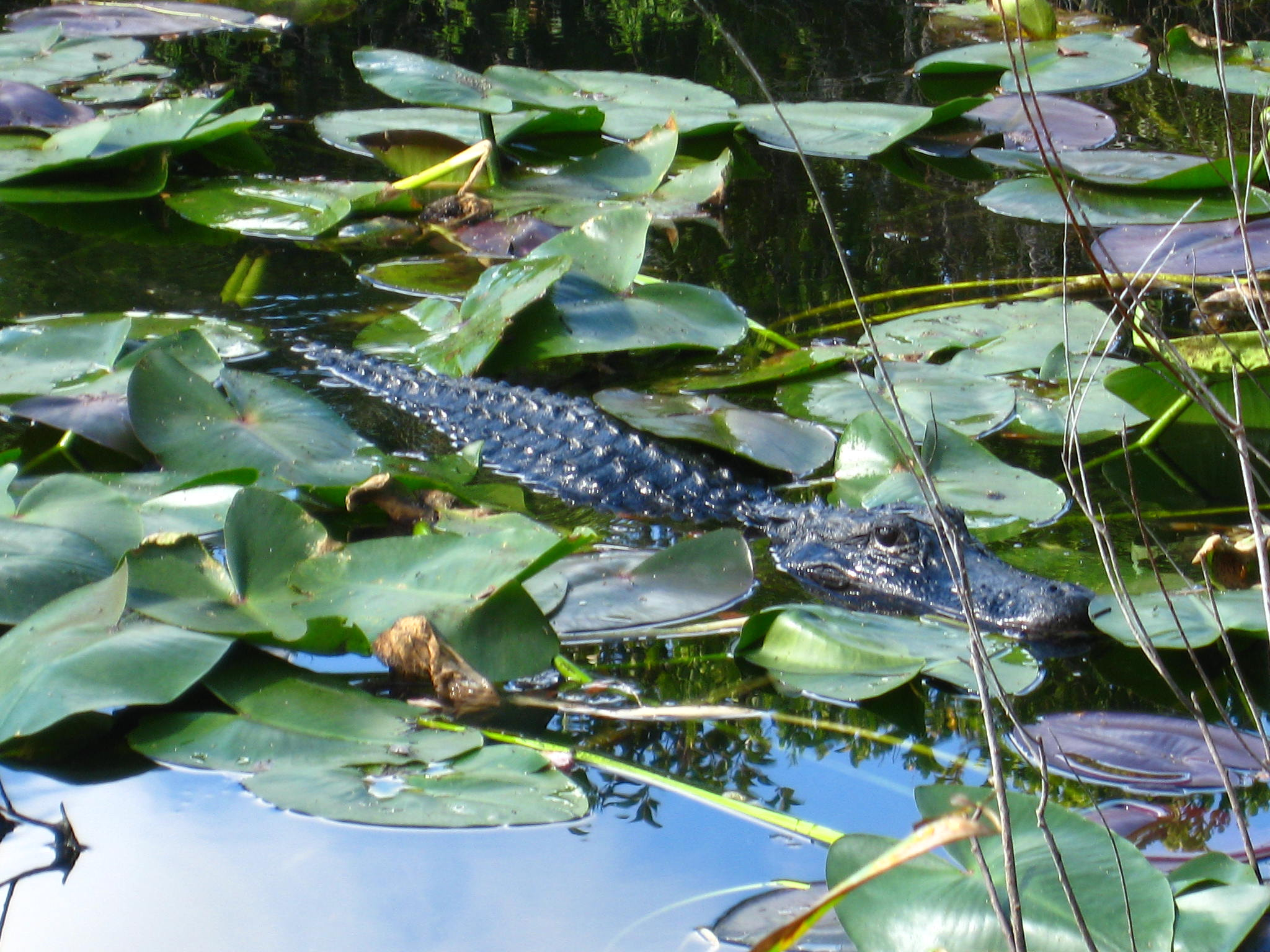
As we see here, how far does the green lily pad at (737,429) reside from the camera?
2.86 m

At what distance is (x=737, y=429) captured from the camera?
115 inches

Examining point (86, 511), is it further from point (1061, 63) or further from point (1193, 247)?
point (1061, 63)

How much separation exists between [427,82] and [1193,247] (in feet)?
7.46

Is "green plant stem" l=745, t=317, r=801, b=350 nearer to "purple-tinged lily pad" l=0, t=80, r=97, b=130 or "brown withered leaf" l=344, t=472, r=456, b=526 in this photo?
"brown withered leaf" l=344, t=472, r=456, b=526

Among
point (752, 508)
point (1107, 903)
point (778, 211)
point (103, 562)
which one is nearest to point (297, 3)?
point (778, 211)

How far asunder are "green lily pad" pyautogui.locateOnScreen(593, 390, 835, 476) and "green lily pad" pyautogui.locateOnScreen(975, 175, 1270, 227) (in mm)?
1300

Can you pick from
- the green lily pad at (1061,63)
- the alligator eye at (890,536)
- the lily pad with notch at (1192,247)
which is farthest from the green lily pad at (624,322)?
the green lily pad at (1061,63)

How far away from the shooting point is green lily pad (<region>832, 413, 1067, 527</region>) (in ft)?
8.41

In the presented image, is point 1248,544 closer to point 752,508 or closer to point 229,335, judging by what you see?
point 752,508

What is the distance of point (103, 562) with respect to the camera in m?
1.95

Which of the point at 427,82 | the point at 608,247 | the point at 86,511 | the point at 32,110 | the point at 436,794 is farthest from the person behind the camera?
the point at 32,110

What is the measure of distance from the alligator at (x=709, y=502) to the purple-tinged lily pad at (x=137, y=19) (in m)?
3.41

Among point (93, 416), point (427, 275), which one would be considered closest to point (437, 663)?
point (93, 416)

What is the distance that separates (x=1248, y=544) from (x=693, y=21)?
6058 mm
